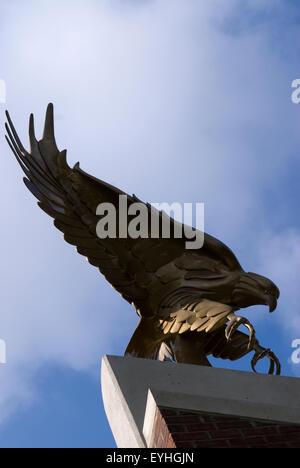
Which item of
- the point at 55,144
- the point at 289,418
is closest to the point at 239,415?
the point at 289,418

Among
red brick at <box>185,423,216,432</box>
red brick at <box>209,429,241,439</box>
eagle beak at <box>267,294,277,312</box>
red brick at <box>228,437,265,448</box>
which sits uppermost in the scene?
eagle beak at <box>267,294,277,312</box>

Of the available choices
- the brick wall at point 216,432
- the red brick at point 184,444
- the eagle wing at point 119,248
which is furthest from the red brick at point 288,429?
the eagle wing at point 119,248

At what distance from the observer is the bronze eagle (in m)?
7.36

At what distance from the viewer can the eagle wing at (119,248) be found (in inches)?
298

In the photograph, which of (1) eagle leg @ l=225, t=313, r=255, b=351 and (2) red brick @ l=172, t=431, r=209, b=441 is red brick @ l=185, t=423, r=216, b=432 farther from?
(1) eagle leg @ l=225, t=313, r=255, b=351

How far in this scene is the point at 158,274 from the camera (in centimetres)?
759

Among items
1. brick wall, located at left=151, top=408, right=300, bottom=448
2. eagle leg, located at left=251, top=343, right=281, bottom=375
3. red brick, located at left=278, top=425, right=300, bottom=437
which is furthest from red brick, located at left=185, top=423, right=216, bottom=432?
eagle leg, located at left=251, top=343, right=281, bottom=375

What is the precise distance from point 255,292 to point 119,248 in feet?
3.85

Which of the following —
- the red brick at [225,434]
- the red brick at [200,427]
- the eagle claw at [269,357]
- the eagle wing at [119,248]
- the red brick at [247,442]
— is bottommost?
the red brick at [247,442]

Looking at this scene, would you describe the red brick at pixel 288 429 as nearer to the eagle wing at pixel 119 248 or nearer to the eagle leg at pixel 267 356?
the eagle leg at pixel 267 356

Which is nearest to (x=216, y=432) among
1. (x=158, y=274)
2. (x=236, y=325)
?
(x=236, y=325)

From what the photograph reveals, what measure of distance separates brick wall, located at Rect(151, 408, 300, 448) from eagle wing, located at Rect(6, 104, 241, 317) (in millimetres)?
2051

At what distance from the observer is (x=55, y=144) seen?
8.12m
